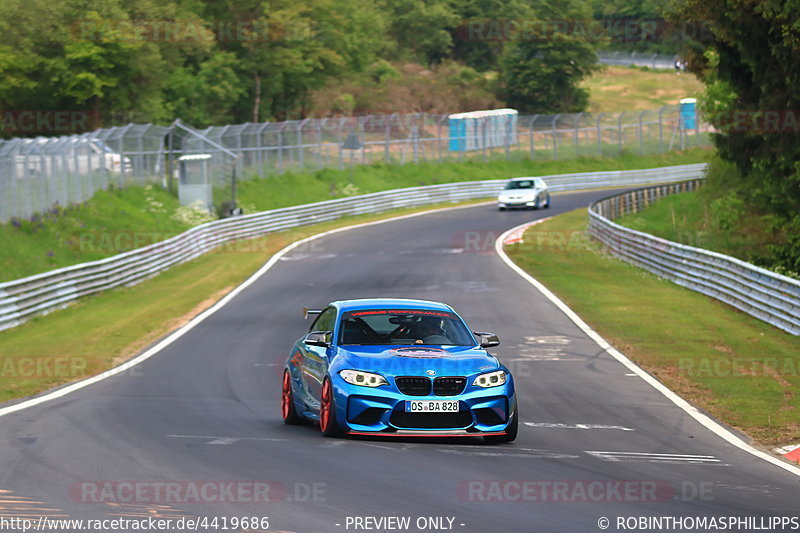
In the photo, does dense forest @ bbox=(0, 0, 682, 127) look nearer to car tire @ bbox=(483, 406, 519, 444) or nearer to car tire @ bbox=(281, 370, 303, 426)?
car tire @ bbox=(281, 370, 303, 426)

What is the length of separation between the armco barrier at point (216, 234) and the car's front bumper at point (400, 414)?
1500 cm

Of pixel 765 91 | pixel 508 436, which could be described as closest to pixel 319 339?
pixel 508 436

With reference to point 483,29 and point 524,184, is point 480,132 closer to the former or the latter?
point 524,184

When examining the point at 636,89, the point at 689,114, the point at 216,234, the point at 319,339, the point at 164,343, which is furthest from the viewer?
the point at 636,89

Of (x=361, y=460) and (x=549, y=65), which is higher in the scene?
(x=549, y=65)

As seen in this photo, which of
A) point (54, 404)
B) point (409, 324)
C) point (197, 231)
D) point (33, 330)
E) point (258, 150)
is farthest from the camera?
point (258, 150)

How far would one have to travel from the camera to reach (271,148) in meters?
55.3

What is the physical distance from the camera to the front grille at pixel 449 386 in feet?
35.6

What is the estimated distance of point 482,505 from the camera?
26.7 ft

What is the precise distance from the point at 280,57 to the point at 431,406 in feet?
203

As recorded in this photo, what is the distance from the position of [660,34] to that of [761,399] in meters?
137

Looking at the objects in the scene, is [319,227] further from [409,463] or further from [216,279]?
[409,463]

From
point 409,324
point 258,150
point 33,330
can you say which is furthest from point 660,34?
point 409,324

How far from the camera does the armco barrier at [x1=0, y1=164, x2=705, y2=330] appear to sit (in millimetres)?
25719
